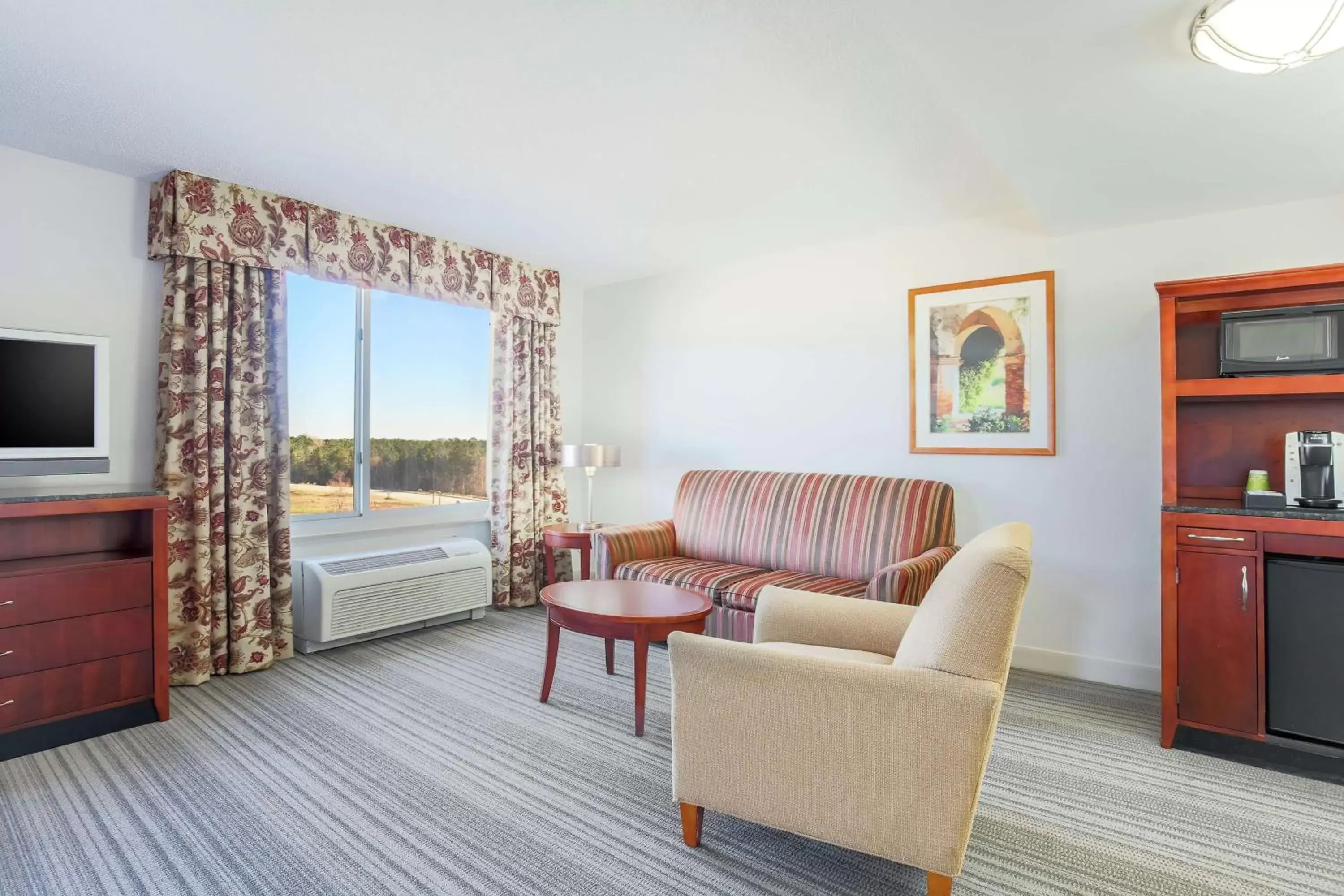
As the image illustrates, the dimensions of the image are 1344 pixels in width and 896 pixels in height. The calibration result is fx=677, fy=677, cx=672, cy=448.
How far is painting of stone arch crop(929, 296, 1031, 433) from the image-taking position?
3539 millimetres

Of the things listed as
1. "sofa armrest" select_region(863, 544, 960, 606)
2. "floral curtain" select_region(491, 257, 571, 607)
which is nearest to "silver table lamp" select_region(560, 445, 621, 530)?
"floral curtain" select_region(491, 257, 571, 607)

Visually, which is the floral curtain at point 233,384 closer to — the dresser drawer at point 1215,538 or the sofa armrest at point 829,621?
the sofa armrest at point 829,621

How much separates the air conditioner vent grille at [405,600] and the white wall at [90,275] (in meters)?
1.16

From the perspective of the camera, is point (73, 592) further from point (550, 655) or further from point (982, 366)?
point (982, 366)

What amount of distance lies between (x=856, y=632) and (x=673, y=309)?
10.4 ft

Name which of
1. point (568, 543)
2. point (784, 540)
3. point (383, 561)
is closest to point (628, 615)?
point (784, 540)

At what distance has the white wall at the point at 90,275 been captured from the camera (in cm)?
293

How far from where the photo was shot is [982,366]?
3648 mm

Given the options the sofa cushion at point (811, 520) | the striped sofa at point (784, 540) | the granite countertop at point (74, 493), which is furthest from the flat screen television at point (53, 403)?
the sofa cushion at point (811, 520)

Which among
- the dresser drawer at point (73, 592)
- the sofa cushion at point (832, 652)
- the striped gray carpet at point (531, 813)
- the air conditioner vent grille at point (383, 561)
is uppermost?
the dresser drawer at point (73, 592)

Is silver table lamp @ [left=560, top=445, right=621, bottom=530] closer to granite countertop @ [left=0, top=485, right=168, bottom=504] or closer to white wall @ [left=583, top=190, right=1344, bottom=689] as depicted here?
white wall @ [left=583, top=190, right=1344, bottom=689]

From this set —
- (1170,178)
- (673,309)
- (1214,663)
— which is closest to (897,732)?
(1214,663)

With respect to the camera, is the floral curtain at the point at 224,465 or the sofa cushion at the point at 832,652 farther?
the floral curtain at the point at 224,465

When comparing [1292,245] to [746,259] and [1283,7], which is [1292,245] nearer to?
[1283,7]
